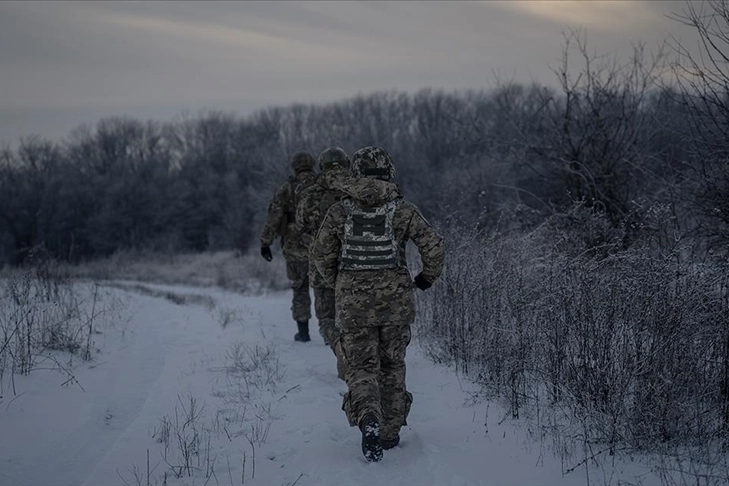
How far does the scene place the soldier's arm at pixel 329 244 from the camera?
4293 mm

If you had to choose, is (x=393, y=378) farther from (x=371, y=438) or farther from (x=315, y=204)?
(x=315, y=204)

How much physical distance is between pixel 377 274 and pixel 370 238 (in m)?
0.29

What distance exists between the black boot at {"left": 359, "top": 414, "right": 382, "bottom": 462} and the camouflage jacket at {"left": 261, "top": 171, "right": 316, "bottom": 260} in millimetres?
3739

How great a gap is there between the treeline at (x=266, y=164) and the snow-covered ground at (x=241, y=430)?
570cm

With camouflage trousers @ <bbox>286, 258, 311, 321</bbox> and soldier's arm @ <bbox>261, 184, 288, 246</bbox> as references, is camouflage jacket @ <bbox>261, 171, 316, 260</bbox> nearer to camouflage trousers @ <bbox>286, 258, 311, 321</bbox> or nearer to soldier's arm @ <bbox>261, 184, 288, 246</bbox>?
soldier's arm @ <bbox>261, 184, 288, 246</bbox>

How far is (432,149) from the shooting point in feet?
169

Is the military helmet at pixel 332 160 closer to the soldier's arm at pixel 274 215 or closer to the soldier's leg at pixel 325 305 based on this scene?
the soldier's arm at pixel 274 215

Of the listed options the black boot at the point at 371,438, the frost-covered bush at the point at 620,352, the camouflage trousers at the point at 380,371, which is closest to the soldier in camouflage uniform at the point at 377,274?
the camouflage trousers at the point at 380,371

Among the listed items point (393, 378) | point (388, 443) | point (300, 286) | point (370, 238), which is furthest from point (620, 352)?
point (300, 286)

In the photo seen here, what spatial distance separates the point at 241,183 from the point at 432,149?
18.9m

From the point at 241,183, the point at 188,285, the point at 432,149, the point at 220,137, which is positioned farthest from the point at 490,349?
the point at 220,137

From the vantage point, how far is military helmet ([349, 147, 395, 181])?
13.9 ft

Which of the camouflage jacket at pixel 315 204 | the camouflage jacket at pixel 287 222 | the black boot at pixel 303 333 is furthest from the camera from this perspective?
the black boot at pixel 303 333

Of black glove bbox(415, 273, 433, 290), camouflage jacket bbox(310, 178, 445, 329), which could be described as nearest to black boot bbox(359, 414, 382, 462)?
camouflage jacket bbox(310, 178, 445, 329)
